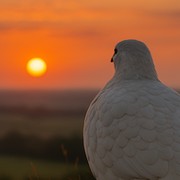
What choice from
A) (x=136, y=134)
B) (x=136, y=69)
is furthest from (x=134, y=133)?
(x=136, y=69)

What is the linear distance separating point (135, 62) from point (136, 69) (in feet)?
0.30

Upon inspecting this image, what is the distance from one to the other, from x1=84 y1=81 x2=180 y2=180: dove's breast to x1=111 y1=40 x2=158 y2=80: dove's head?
0.32 meters

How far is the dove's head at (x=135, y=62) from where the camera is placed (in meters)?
9.60

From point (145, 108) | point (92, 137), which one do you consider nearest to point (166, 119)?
point (145, 108)

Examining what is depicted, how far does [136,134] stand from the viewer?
8867 mm

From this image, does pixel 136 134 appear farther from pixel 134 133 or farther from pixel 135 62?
pixel 135 62

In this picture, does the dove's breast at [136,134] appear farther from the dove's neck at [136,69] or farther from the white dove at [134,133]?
the dove's neck at [136,69]

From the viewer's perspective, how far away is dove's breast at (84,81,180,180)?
8781mm

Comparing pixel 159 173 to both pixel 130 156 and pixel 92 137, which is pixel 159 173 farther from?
pixel 92 137

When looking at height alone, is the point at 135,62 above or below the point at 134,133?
above

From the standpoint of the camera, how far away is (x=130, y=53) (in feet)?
31.8

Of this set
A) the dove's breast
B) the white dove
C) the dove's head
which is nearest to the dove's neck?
the dove's head

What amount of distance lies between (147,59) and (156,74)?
216 mm

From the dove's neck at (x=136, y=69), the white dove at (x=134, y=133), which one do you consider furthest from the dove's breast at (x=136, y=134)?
the dove's neck at (x=136, y=69)
